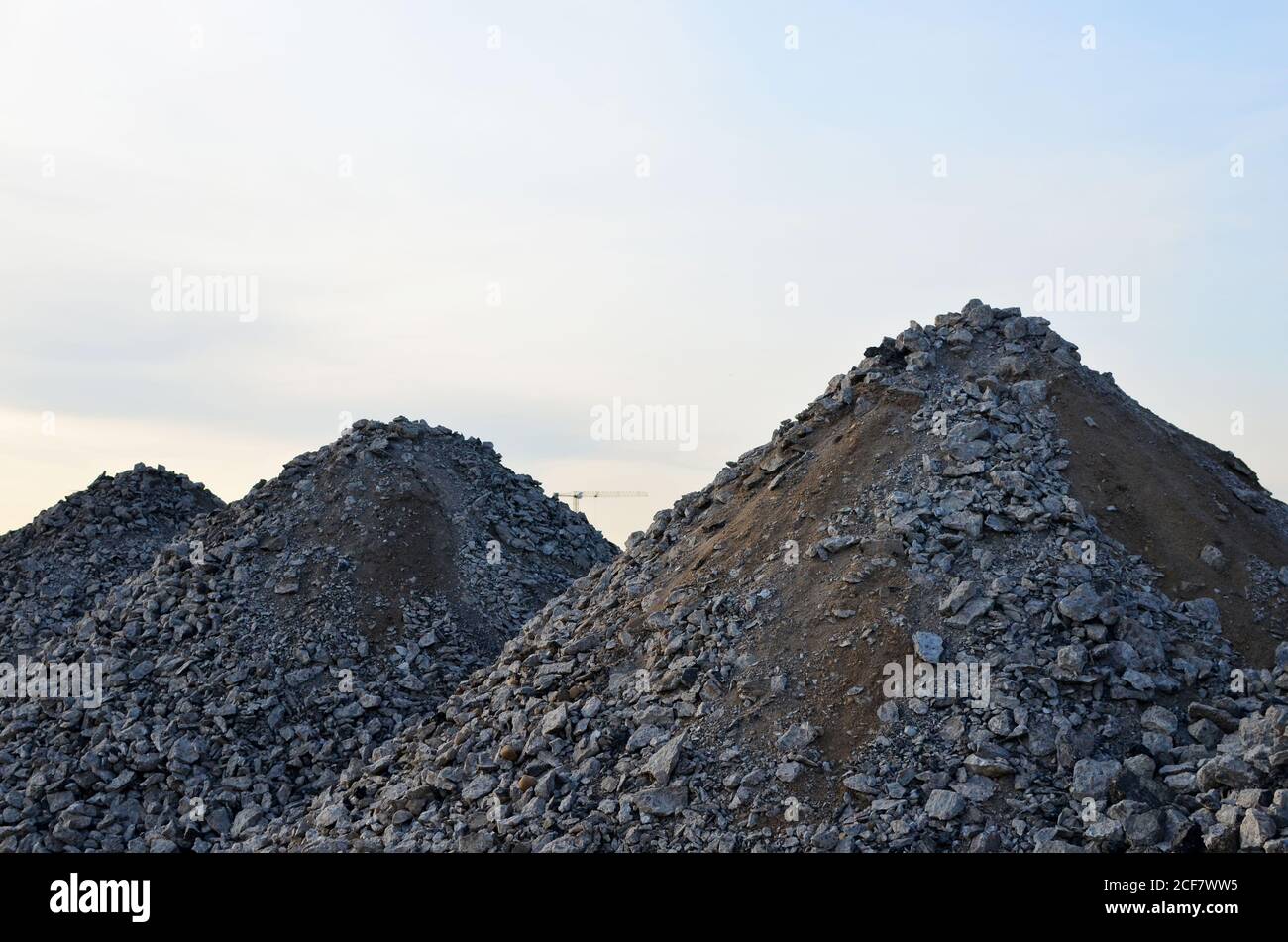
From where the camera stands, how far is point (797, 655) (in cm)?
1689

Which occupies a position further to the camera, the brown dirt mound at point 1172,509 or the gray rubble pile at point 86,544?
the gray rubble pile at point 86,544

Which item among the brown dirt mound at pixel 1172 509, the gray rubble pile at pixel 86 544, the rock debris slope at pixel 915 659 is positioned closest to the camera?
the rock debris slope at pixel 915 659

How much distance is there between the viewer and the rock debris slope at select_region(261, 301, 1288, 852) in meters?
14.5

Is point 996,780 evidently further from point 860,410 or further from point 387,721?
point 387,721

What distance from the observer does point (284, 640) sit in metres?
24.7

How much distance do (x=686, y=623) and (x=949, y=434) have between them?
5.35 meters

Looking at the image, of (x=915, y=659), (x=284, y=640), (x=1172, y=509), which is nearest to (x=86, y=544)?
(x=284, y=640)

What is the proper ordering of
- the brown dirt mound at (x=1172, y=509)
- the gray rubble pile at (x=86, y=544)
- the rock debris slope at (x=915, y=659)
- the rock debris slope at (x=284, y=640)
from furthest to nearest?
the gray rubble pile at (x=86, y=544) → the rock debris slope at (x=284, y=640) → the brown dirt mound at (x=1172, y=509) → the rock debris slope at (x=915, y=659)

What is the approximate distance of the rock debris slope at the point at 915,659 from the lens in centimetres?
1452

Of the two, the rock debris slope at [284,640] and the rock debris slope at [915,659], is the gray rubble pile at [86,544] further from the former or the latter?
the rock debris slope at [915,659]

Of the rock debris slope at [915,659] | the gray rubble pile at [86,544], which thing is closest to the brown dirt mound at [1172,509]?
the rock debris slope at [915,659]

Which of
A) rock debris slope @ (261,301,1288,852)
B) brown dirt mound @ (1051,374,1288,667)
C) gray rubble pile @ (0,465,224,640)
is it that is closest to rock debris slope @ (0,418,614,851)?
rock debris slope @ (261,301,1288,852)

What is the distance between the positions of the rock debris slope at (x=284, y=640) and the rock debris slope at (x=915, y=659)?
7.27ft

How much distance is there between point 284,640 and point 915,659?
14.1 m
